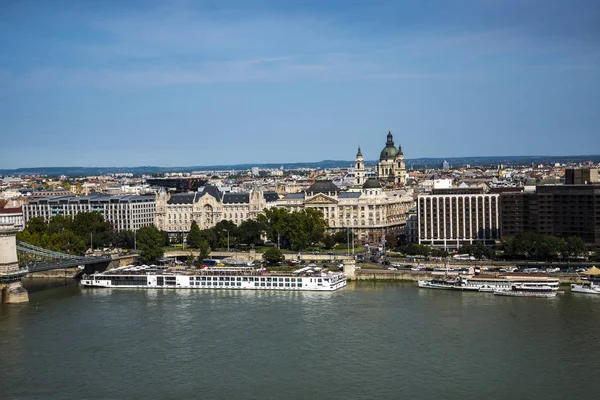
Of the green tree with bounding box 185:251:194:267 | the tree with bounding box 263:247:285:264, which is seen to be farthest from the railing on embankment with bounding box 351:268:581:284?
the green tree with bounding box 185:251:194:267

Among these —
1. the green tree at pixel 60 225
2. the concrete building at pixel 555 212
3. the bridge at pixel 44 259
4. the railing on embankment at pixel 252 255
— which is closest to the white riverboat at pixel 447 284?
the railing on embankment at pixel 252 255

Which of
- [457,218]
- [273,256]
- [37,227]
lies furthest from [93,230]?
[457,218]

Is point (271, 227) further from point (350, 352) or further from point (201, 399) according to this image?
point (201, 399)

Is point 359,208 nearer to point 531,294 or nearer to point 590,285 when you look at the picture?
point 590,285

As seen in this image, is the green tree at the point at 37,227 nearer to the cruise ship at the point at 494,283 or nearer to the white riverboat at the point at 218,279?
the white riverboat at the point at 218,279

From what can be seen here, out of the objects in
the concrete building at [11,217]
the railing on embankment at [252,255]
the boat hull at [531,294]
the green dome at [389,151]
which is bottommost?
the boat hull at [531,294]

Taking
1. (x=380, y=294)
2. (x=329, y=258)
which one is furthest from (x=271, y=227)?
(x=380, y=294)
